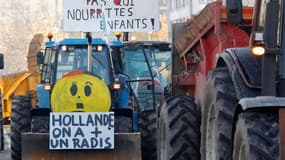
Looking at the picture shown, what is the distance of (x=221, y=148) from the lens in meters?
8.09

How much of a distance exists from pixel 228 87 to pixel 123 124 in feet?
14.8

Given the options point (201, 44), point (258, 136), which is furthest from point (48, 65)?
point (258, 136)

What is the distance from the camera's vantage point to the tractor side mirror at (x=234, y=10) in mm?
8172

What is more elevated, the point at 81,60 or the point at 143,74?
the point at 81,60

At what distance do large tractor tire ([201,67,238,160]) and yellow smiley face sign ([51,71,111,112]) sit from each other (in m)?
3.25

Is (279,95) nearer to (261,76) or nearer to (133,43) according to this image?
(261,76)

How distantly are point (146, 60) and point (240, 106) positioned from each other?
973cm

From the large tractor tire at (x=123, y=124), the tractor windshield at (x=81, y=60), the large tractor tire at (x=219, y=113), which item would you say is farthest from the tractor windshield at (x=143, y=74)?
the large tractor tire at (x=219, y=113)

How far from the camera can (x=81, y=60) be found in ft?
45.3

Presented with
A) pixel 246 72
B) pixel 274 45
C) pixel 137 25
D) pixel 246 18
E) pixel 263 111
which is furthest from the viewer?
pixel 137 25

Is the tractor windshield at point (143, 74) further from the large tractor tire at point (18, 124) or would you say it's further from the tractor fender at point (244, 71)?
the tractor fender at point (244, 71)

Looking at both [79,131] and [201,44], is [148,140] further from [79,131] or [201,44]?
[201,44]

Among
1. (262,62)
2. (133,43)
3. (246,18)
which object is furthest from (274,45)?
(133,43)

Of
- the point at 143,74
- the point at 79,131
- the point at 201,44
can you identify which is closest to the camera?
the point at 201,44
